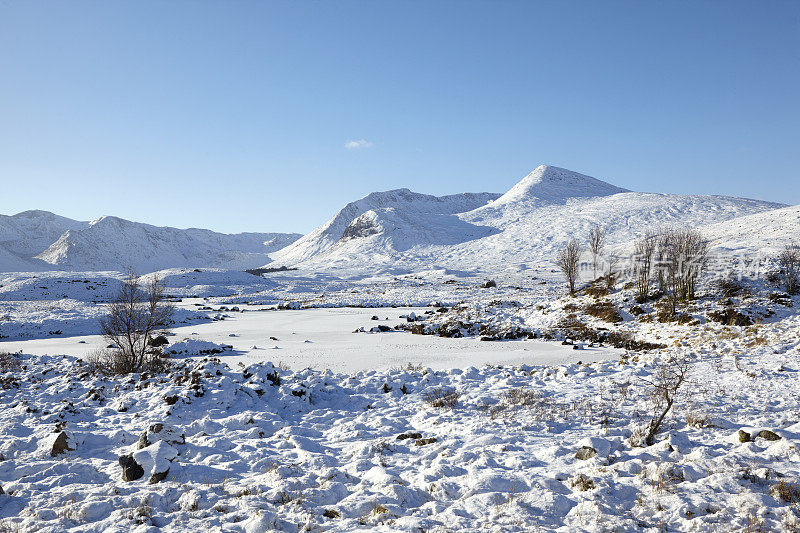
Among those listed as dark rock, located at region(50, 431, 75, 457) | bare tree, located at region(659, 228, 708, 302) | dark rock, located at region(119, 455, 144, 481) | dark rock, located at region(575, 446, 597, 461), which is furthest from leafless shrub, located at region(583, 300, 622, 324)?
dark rock, located at region(50, 431, 75, 457)

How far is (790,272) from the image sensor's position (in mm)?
24859

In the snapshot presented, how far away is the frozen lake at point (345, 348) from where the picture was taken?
19.2m

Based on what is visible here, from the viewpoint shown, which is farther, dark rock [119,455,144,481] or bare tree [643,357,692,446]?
bare tree [643,357,692,446]

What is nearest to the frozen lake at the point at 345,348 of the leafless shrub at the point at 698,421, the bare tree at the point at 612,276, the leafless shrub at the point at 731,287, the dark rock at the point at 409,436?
the dark rock at the point at 409,436

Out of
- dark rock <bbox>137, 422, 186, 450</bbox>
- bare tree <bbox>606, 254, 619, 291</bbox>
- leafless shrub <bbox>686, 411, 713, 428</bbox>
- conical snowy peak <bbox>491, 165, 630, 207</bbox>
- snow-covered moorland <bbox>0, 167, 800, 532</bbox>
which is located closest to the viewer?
snow-covered moorland <bbox>0, 167, 800, 532</bbox>

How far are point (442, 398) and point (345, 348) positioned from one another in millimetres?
11804

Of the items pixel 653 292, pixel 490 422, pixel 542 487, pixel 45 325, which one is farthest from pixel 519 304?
pixel 45 325

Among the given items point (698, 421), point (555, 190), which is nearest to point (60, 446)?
point (698, 421)

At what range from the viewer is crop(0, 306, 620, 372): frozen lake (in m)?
19.2

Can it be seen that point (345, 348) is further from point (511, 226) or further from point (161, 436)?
point (511, 226)

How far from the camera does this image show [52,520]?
20.7ft

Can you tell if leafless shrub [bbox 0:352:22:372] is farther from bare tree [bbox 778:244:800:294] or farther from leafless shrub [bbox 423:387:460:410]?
bare tree [bbox 778:244:800:294]

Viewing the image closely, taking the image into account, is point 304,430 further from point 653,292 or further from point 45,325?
point 45,325

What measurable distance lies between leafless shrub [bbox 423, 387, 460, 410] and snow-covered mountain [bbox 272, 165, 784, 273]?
91.3 meters
